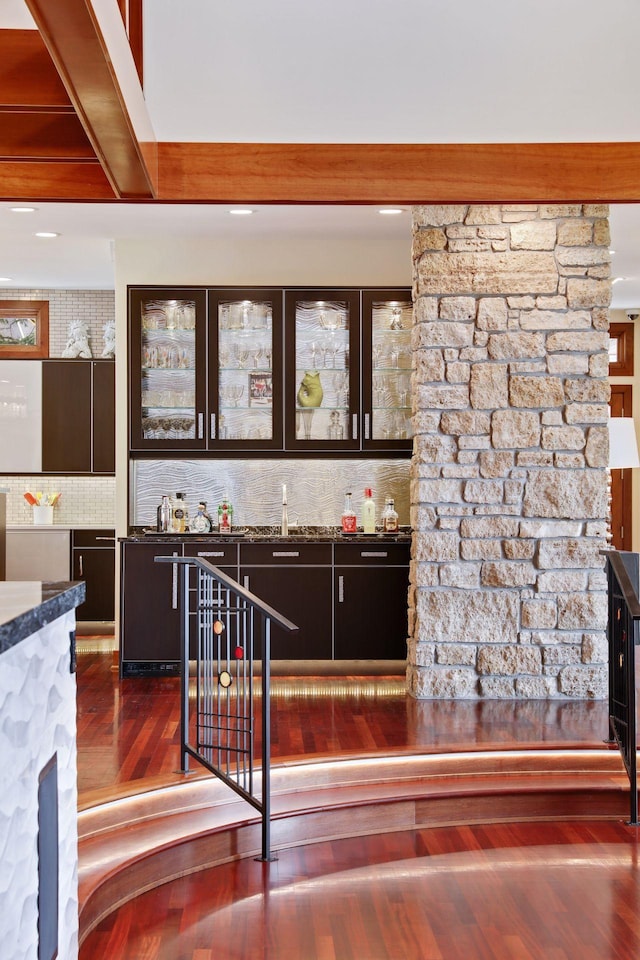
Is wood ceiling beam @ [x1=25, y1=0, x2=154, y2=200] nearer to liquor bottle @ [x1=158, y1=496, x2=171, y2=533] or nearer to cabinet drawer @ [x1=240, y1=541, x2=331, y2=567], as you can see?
cabinet drawer @ [x1=240, y1=541, x2=331, y2=567]

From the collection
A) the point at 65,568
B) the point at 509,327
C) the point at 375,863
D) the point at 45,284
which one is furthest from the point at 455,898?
the point at 45,284

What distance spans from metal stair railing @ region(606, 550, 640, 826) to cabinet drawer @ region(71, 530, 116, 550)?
4618 mm

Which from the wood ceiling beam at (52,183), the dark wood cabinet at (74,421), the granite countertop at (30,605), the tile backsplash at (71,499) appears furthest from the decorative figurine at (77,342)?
the granite countertop at (30,605)

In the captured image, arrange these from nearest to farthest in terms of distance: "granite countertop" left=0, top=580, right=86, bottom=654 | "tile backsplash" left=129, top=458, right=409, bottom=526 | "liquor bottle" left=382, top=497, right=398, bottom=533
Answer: "granite countertop" left=0, top=580, right=86, bottom=654 < "liquor bottle" left=382, top=497, right=398, bottom=533 < "tile backsplash" left=129, top=458, right=409, bottom=526

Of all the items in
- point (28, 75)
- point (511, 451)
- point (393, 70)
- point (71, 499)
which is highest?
point (393, 70)

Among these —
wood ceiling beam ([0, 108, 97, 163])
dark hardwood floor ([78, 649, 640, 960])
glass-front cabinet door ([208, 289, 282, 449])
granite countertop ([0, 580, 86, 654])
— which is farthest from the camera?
glass-front cabinet door ([208, 289, 282, 449])

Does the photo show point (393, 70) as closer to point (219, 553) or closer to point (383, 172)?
point (383, 172)

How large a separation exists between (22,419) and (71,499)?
82 cm

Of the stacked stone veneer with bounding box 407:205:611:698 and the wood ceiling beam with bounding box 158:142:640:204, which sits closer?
the wood ceiling beam with bounding box 158:142:640:204

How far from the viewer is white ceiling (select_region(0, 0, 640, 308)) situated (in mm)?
4461

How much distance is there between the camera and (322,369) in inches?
274

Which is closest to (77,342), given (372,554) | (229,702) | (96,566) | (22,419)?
(22,419)

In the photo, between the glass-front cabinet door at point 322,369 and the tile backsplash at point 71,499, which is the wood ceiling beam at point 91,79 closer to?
the glass-front cabinet door at point 322,369

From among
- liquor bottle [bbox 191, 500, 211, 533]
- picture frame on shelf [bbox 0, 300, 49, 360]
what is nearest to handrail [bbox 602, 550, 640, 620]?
liquor bottle [bbox 191, 500, 211, 533]
